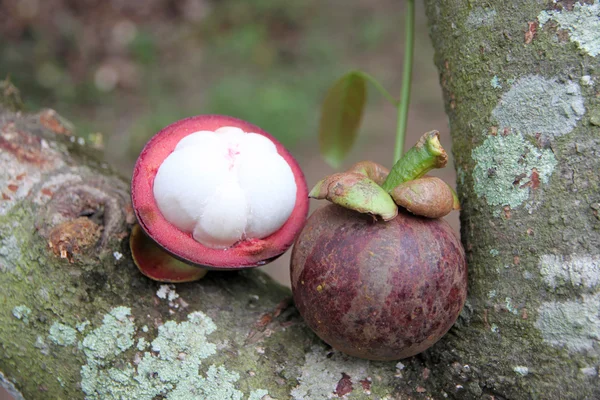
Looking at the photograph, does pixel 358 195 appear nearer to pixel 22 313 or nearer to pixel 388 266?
pixel 388 266

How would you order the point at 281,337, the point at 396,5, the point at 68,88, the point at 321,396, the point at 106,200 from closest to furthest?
the point at 321,396 < the point at 281,337 < the point at 106,200 < the point at 68,88 < the point at 396,5

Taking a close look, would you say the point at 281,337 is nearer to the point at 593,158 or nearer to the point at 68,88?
the point at 593,158

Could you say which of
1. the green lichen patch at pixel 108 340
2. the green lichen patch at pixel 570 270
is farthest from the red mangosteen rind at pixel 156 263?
the green lichen patch at pixel 570 270

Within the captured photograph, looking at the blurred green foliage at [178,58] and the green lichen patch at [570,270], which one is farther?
the blurred green foliage at [178,58]

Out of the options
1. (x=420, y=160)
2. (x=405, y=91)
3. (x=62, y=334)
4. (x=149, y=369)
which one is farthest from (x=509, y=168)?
(x=62, y=334)

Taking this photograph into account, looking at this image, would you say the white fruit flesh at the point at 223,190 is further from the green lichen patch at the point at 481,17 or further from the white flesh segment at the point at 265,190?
the green lichen patch at the point at 481,17

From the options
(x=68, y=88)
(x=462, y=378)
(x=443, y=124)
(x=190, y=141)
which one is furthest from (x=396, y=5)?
(x=462, y=378)

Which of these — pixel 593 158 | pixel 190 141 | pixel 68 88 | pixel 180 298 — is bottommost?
pixel 68 88

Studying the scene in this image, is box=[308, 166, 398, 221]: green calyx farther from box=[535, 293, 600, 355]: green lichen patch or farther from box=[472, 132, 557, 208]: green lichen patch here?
box=[535, 293, 600, 355]: green lichen patch
